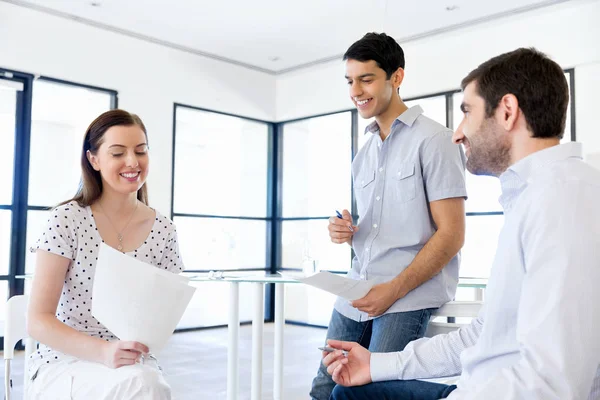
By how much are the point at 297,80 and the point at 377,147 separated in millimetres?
5877

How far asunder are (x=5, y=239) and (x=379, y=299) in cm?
490

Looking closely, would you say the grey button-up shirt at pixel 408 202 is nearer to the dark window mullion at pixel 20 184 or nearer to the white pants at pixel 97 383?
the white pants at pixel 97 383

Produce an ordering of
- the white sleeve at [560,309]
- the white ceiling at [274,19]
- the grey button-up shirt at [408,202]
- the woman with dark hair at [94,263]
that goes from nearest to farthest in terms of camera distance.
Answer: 1. the white sleeve at [560,309]
2. the woman with dark hair at [94,263]
3. the grey button-up shirt at [408,202]
4. the white ceiling at [274,19]

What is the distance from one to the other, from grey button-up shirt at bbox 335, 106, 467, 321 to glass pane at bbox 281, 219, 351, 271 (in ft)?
17.1

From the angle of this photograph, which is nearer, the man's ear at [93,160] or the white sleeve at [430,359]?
the white sleeve at [430,359]

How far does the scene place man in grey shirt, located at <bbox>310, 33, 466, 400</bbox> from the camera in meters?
1.83

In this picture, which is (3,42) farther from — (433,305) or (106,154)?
(433,305)

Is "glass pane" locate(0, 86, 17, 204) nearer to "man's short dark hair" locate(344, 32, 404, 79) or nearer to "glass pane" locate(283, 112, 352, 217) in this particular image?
"glass pane" locate(283, 112, 352, 217)

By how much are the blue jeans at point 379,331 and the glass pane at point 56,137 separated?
15.0 feet

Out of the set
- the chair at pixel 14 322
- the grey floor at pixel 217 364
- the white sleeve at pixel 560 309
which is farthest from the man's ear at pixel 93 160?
the grey floor at pixel 217 364

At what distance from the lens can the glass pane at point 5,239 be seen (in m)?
5.64

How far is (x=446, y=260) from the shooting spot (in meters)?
1.86

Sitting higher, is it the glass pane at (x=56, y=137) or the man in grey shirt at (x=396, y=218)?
the glass pane at (x=56, y=137)

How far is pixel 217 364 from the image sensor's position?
16.4ft
